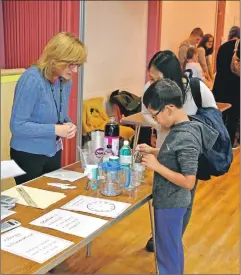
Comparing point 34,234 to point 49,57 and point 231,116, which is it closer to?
point 49,57

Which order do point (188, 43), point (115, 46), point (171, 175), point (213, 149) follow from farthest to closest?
point (188, 43) → point (115, 46) → point (213, 149) → point (171, 175)

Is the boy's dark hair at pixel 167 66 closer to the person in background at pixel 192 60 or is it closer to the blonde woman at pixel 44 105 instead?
the blonde woman at pixel 44 105

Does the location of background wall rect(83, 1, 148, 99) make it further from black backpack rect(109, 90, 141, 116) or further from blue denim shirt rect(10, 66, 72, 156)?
blue denim shirt rect(10, 66, 72, 156)

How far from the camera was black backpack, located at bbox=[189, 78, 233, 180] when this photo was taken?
6.41 feet

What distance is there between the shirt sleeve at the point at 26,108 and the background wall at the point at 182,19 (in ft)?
14.6

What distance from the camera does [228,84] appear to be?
16.0 ft

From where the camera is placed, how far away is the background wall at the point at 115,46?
460 centimetres

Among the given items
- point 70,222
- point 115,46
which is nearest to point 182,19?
point 115,46

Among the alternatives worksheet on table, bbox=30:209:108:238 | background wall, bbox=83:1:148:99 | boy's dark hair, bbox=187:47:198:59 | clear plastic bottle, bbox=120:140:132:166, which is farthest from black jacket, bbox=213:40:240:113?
worksheet on table, bbox=30:209:108:238

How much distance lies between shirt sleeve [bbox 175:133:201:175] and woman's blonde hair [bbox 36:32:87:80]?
0.62 meters

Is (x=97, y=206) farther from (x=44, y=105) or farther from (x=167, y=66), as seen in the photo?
(x=167, y=66)

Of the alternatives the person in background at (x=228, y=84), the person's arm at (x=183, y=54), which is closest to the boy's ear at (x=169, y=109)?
the person in background at (x=228, y=84)

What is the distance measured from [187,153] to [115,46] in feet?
11.8

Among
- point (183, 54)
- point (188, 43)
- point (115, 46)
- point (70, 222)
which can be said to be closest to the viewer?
point (70, 222)
